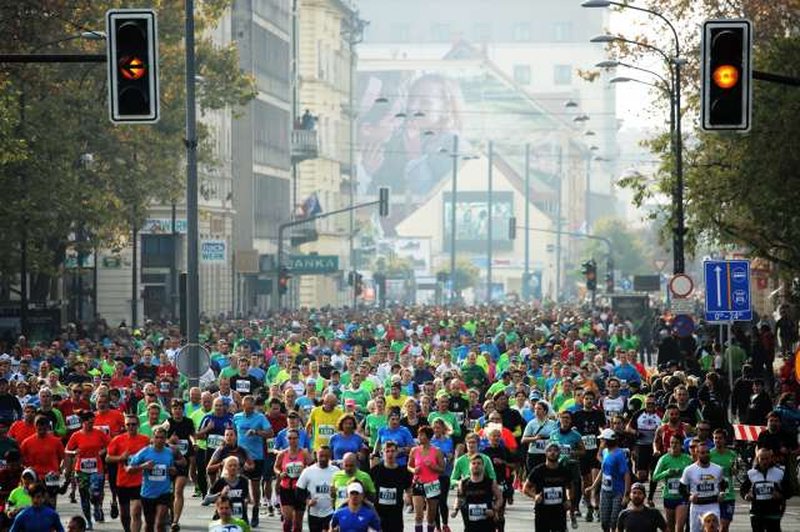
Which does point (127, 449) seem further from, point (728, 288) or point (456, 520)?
point (728, 288)

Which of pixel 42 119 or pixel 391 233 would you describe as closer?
pixel 42 119

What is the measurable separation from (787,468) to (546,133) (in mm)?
171268

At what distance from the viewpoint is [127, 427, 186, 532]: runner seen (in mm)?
21609

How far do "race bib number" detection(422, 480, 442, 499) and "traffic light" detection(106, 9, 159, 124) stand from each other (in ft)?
22.2

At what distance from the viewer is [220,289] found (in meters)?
84.6

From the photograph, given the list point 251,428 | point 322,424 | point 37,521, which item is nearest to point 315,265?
point 251,428

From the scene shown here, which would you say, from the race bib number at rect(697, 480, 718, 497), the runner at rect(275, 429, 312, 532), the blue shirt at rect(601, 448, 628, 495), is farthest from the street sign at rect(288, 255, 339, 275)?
the race bib number at rect(697, 480, 718, 497)

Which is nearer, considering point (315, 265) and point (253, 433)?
point (253, 433)

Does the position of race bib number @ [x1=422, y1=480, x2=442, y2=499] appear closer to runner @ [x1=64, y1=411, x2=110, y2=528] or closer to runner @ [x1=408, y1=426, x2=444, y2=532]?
runner @ [x1=408, y1=426, x2=444, y2=532]

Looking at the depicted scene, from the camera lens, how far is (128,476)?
72.5 ft

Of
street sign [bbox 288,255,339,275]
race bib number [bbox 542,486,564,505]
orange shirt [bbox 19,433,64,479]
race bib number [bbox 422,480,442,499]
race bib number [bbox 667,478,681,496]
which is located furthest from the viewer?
street sign [bbox 288,255,339,275]

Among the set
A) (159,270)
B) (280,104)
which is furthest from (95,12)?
(280,104)

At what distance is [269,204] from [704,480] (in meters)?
79.9

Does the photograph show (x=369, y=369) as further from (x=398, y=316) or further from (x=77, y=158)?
(x=398, y=316)
